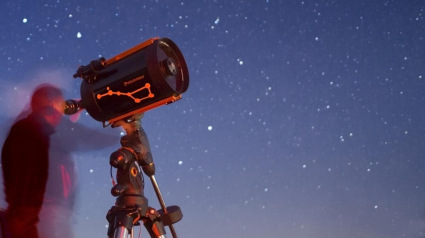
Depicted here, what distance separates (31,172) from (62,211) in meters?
0.56

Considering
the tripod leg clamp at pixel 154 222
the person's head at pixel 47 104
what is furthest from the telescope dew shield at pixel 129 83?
the person's head at pixel 47 104

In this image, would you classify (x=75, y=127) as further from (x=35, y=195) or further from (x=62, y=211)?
(x=35, y=195)

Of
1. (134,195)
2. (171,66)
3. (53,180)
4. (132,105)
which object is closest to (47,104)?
(53,180)

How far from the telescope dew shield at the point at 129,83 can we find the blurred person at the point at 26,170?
0.62m

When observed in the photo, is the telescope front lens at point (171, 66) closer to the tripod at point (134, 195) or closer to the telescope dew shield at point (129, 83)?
the telescope dew shield at point (129, 83)

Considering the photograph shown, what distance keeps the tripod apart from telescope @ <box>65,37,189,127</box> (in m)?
0.14

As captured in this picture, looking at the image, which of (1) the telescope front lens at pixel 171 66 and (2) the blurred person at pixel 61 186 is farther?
(2) the blurred person at pixel 61 186

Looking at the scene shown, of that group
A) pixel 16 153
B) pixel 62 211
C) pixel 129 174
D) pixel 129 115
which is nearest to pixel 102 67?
pixel 129 115

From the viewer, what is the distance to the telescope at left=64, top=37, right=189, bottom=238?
4.87ft

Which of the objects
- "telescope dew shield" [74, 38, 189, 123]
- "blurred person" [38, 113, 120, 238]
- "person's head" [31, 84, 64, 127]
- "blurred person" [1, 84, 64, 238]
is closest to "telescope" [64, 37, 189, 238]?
"telescope dew shield" [74, 38, 189, 123]

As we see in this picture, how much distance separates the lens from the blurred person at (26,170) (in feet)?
7.28

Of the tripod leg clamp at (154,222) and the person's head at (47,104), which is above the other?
the person's head at (47,104)

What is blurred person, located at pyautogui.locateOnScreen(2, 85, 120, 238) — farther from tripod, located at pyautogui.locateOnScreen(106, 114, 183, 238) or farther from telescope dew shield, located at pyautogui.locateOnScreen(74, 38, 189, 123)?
tripod, located at pyautogui.locateOnScreen(106, 114, 183, 238)

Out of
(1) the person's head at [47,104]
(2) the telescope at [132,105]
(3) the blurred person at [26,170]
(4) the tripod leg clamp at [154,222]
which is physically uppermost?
(1) the person's head at [47,104]
